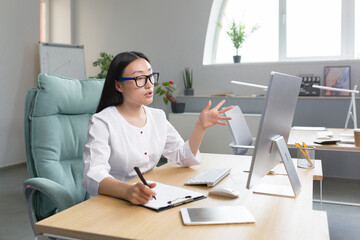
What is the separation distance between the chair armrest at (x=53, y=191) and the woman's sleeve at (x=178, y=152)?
0.57 m

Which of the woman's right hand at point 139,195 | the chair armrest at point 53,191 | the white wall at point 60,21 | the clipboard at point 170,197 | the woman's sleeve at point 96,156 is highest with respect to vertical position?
the white wall at point 60,21

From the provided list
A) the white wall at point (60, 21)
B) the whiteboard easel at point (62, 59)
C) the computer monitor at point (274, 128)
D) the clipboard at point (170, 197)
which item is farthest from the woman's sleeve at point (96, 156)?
the white wall at point (60, 21)

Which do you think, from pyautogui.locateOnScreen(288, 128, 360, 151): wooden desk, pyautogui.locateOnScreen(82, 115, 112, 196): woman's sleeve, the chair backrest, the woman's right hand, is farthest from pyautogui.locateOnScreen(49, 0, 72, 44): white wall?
the woman's right hand

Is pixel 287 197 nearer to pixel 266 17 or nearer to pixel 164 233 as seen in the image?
pixel 164 233

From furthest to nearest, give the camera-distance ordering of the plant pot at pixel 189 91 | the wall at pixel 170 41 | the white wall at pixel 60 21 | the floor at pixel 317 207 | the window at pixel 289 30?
the white wall at pixel 60 21
the plant pot at pixel 189 91
the wall at pixel 170 41
the window at pixel 289 30
the floor at pixel 317 207

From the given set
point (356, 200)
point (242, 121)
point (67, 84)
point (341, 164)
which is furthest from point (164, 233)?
point (341, 164)

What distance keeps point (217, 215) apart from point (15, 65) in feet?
16.0

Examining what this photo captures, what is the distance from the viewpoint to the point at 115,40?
231 inches

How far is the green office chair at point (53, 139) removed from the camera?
1.64 m

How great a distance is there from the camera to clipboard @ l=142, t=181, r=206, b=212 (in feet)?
3.99

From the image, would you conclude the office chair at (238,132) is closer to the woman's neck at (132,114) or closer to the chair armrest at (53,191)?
the woman's neck at (132,114)

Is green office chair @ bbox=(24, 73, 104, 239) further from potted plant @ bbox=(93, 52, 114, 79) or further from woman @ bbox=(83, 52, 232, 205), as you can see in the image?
potted plant @ bbox=(93, 52, 114, 79)

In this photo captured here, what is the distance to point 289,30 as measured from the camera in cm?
501

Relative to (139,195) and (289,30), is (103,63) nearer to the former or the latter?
(289,30)
